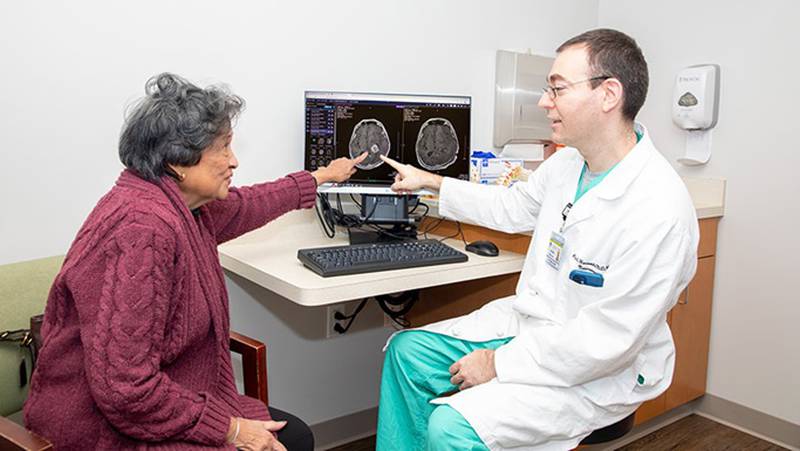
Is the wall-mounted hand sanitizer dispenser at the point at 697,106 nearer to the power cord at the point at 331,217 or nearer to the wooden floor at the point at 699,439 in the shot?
the wooden floor at the point at 699,439

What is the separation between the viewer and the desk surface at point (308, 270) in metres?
1.63

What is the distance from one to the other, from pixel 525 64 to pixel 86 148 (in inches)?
65.9

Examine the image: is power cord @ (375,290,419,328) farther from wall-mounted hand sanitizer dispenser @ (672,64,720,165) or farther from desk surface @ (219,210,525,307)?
wall-mounted hand sanitizer dispenser @ (672,64,720,165)

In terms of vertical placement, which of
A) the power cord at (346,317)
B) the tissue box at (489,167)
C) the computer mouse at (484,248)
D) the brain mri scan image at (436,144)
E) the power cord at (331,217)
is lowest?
the power cord at (346,317)

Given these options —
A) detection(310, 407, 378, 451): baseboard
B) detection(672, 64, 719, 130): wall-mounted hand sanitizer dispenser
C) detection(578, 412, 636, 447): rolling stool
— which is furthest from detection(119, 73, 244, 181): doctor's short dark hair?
detection(672, 64, 719, 130): wall-mounted hand sanitizer dispenser

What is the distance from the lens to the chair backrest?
146cm

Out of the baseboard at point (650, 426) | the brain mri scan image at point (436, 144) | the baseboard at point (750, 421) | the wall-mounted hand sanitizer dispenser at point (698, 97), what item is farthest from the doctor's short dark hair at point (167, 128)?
the baseboard at point (750, 421)

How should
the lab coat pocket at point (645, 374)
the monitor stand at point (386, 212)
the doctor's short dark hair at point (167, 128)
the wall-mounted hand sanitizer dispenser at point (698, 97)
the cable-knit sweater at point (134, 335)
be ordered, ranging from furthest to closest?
the wall-mounted hand sanitizer dispenser at point (698, 97) → the monitor stand at point (386, 212) → the lab coat pocket at point (645, 374) → the doctor's short dark hair at point (167, 128) → the cable-knit sweater at point (134, 335)

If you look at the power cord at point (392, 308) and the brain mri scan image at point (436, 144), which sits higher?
the brain mri scan image at point (436, 144)

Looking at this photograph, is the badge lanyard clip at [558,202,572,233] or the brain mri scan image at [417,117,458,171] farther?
the brain mri scan image at [417,117,458,171]

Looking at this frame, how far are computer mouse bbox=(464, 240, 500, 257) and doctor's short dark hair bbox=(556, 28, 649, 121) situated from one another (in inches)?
23.4

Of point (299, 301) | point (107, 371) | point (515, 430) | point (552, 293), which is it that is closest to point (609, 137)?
point (552, 293)

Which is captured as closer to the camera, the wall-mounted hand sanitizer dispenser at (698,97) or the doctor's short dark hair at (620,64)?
the doctor's short dark hair at (620,64)

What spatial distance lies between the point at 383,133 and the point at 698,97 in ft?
4.22
